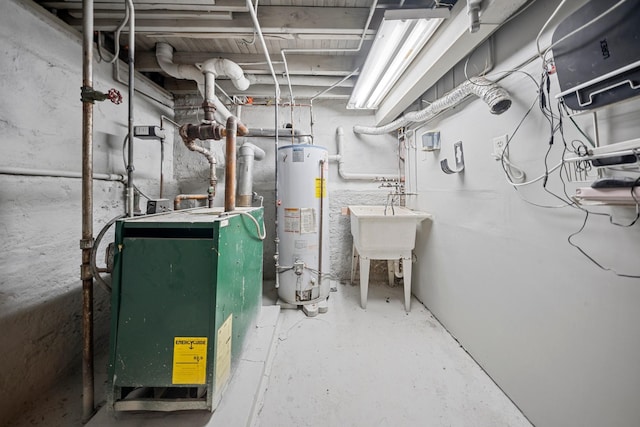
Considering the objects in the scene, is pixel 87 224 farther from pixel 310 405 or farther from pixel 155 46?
pixel 155 46

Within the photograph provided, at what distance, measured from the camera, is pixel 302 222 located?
2016 mm

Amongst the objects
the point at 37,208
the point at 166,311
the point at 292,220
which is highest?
the point at 37,208

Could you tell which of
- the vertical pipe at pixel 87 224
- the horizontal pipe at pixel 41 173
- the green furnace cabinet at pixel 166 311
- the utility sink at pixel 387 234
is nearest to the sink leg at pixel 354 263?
the utility sink at pixel 387 234

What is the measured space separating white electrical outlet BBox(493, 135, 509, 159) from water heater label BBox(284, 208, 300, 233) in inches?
57.2

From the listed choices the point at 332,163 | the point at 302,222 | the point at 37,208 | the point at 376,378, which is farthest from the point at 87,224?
the point at 332,163

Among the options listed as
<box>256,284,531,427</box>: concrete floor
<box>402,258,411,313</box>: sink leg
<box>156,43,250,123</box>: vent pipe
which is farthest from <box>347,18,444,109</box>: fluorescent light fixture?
<box>256,284,531,427</box>: concrete floor

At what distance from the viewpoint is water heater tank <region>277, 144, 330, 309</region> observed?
2006 mm

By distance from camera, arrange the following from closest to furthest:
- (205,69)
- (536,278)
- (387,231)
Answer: (536,278)
(205,69)
(387,231)

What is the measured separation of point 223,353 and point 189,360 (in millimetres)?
134

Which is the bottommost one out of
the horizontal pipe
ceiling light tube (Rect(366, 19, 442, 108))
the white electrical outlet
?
the horizontal pipe

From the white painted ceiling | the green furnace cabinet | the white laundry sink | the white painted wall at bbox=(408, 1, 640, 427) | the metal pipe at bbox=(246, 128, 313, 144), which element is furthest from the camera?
the metal pipe at bbox=(246, 128, 313, 144)

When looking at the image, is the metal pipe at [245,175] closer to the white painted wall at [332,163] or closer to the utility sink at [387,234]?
the white painted wall at [332,163]

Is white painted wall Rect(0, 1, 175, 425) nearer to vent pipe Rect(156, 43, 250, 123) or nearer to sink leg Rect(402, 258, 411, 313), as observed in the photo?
vent pipe Rect(156, 43, 250, 123)

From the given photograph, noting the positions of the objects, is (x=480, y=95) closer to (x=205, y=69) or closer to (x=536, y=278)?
(x=536, y=278)
